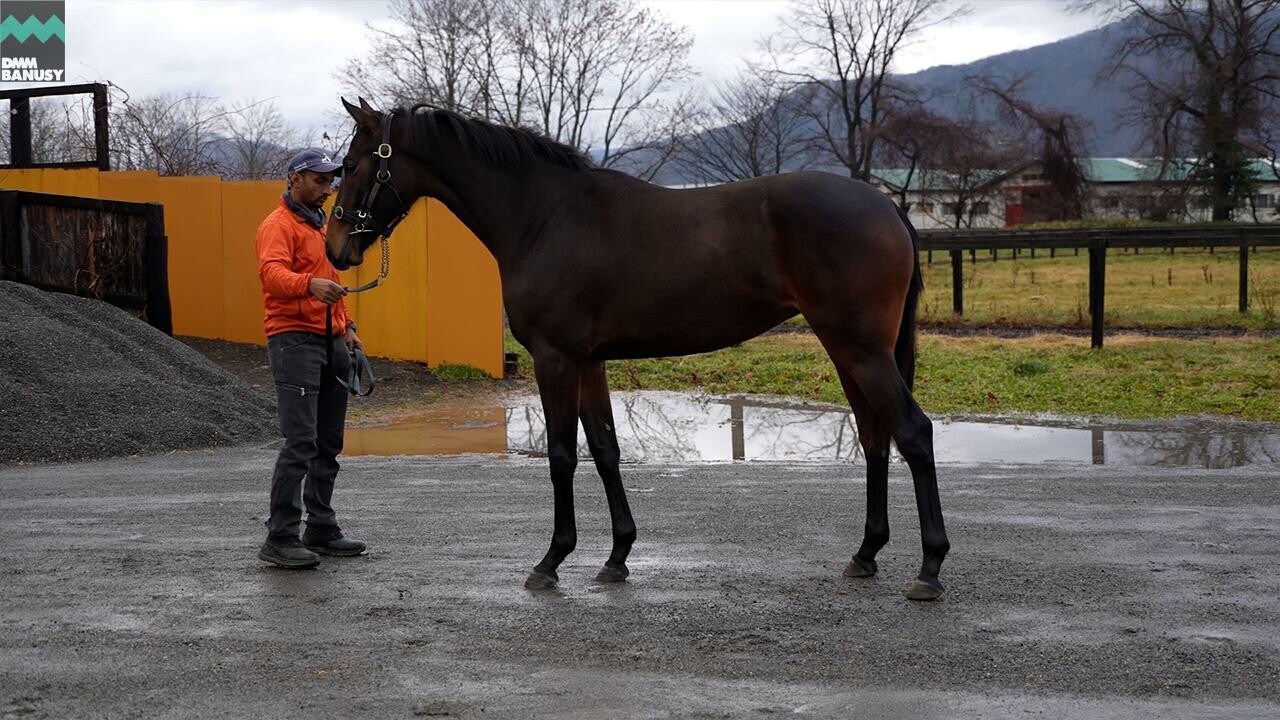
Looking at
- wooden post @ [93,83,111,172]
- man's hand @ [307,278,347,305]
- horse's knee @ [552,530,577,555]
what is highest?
wooden post @ [93,83,111,172]

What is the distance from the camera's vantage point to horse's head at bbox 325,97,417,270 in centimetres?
618

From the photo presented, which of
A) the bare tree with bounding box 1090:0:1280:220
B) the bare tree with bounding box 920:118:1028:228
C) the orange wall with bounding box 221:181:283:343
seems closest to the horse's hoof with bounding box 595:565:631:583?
the orange wall with bounding box 221:181:283:343

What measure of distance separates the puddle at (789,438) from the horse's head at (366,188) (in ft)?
13.3

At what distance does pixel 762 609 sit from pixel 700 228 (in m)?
1.77

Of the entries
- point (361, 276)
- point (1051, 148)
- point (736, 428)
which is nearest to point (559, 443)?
point (736, 428)

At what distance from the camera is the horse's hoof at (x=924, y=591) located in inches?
219

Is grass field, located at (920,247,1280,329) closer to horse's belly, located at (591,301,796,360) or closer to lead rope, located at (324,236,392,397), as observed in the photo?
horse's belly, located at (591,301,796,360)

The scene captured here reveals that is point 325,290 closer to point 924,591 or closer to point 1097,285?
point 924,591

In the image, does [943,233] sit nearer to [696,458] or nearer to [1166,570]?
[696,458]

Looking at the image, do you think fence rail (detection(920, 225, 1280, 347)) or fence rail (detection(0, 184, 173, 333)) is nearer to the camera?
fence rail (detection(0, 184, 173, 333))

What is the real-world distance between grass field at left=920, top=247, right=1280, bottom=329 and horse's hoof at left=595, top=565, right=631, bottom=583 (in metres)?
13.5

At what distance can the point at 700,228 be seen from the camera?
5.97 meters

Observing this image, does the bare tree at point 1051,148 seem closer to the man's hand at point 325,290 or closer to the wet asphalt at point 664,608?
the wet asphalt at point 664,608

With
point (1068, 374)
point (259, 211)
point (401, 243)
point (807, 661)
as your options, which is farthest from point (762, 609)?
point (259, 211)
